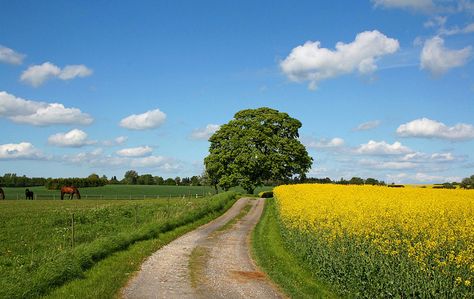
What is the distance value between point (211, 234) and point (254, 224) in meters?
7.46

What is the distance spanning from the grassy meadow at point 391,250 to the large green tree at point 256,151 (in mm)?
47179

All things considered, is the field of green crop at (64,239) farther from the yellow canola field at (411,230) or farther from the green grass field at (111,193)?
the green grass field at (111,193)

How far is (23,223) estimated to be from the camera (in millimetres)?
32812

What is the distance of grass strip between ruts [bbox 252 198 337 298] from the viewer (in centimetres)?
1424

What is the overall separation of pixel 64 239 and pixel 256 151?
144ft

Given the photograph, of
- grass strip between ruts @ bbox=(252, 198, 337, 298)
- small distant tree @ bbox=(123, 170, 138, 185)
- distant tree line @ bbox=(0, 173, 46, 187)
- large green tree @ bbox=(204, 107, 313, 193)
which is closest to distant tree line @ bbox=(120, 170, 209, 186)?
small distant tree @ bbox=(123, 170, 138, 185)

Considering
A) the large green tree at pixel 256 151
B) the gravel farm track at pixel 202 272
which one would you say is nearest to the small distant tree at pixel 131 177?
the large green tree at pixel 256 151

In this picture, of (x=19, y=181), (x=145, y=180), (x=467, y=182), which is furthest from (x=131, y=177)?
(x=467, y=182)

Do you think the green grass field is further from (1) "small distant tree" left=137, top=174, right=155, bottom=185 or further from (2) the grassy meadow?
(1) "small distant tree" left=137, top=174, right=155, bottom=185

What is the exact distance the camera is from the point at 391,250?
40.8ft

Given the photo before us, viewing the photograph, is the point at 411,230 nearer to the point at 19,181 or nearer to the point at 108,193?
the point at 108,193

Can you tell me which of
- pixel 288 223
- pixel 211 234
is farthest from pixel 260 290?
pixel 211 234

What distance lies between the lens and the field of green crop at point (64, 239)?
46.2 ft

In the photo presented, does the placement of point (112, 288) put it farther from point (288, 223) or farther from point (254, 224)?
point (254, 224)
